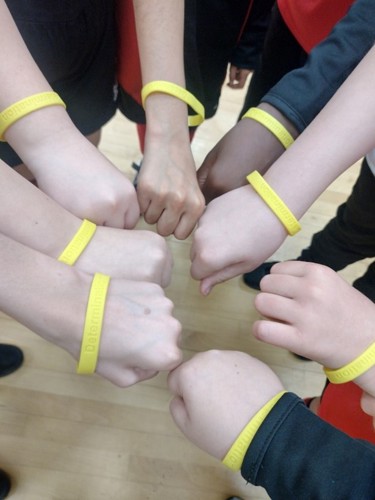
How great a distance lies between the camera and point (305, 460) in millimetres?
419

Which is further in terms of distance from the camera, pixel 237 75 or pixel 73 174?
pixel 237 75

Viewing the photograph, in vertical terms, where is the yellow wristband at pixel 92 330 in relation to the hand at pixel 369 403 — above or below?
above

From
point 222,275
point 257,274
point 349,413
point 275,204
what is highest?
point 275,204

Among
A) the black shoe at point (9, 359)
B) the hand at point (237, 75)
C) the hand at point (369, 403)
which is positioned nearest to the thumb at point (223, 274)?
the hand at point (369, 403)

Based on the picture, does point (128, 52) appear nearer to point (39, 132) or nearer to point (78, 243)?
point (39, 132)

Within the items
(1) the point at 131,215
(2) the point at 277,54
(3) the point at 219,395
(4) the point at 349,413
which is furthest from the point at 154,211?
(2) the point at 277,54

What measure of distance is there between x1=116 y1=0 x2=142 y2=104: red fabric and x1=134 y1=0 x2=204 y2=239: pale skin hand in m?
0.09

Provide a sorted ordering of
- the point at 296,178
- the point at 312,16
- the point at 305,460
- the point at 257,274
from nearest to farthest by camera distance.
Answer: the point at 305,460
the point at 296,178
the point at 312,16
the point at 257,274

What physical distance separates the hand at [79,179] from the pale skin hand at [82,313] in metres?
0.09

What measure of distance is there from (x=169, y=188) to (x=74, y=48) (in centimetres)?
27

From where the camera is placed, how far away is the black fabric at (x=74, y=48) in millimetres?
565

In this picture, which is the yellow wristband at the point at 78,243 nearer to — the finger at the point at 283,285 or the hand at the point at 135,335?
the hand at the point at 135,335

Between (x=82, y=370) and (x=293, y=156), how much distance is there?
1.16ft

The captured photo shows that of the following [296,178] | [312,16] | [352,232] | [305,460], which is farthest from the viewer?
[352,232]
